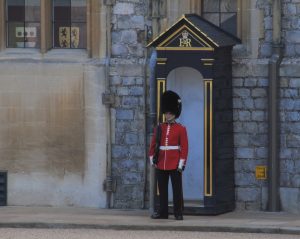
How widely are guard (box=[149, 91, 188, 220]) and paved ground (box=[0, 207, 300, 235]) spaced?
253 millimetres

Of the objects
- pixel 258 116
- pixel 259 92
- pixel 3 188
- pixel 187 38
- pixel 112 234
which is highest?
pixel 187 38

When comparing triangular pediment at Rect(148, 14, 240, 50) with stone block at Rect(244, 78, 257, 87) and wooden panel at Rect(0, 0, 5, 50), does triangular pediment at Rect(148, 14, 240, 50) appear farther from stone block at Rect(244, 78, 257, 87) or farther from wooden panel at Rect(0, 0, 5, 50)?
wooden panel at Rect(0, 0, 5, 50)

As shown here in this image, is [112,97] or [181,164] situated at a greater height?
[112,97]

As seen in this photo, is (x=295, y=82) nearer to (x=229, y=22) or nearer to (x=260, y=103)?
(x=260, y=103)

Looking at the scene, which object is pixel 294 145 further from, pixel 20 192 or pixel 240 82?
pixel 20 192

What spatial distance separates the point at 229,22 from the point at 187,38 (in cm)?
113

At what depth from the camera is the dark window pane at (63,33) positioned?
18202 mm

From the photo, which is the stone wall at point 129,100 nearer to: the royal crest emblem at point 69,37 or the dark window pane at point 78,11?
the dark window pane at point 78,11

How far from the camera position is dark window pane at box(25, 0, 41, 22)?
59.7 feet

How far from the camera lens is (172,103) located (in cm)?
1644

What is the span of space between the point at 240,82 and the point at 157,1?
1619mm

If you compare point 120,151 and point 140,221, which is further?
point 120,151

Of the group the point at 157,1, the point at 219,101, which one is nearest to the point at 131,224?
the point at 219,101

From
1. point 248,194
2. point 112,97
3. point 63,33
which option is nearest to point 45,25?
point 63,33
